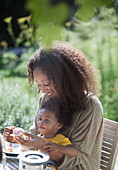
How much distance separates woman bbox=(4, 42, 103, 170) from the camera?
6.00 ft

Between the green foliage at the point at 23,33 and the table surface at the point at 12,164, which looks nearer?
the table surface at the point at 12,164

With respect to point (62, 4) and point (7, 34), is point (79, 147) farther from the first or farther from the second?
point (7, 34)

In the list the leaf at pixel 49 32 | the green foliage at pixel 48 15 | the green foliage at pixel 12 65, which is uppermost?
the green foliage at pixel 48 15

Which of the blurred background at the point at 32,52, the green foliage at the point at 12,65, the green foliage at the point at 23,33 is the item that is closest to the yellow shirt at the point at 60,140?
the blurred background at the point at 32,52

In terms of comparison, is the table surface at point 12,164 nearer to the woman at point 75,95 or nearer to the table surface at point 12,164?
the table surface at point 12,164

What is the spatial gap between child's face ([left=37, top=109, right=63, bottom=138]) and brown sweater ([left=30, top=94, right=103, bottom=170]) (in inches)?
4.2

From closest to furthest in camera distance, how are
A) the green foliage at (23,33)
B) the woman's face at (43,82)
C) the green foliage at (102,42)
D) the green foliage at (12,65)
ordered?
the woman's face at (43,82), the green foliage at (102,42), the green foliage at (23,33), the green foliage at (12,65)

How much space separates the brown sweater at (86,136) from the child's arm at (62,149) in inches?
2.1

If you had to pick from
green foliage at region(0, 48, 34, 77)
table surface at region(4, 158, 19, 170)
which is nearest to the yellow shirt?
table surface at region(4, 158, 19, 170)

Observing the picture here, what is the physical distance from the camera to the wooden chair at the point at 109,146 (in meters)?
1.99

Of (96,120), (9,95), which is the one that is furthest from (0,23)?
(96,120)

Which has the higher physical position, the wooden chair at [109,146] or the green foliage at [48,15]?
the green foliage at [48,15]

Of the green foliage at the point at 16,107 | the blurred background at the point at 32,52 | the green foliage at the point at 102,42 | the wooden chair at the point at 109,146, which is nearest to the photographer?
the wooden chair at the point at 109,146

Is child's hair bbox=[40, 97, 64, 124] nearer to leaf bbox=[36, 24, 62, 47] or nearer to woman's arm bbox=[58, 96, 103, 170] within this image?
woman's arm bbox=[58, 96, 103, 170]
